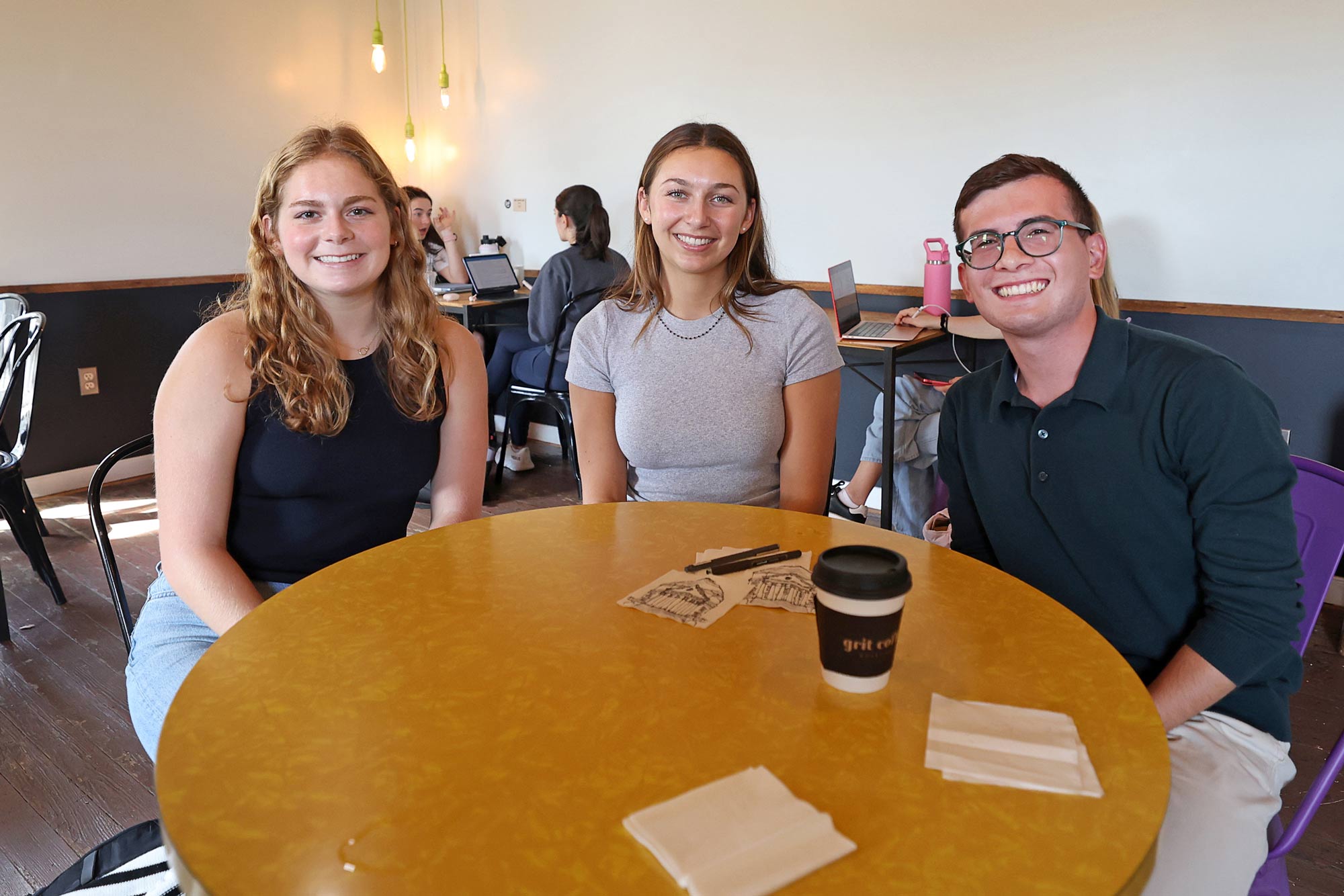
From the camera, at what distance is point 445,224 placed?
534 centimetres

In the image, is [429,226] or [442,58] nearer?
[429,226]

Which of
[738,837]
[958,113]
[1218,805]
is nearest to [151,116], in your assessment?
[958,113]

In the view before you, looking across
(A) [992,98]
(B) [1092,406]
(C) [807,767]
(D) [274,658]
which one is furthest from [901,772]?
(A) [992,98]

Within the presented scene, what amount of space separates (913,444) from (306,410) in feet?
7.48

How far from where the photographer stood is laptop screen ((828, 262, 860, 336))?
3.30 metres

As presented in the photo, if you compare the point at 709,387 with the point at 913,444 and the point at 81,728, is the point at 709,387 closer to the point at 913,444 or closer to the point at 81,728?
the point at 913,444

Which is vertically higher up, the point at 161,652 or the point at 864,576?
the point at 864,576

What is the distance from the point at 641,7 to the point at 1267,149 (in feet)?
9.33

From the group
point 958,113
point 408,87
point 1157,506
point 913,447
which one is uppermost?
point 408,87

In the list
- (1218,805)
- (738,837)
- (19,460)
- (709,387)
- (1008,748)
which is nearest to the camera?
(738,837)

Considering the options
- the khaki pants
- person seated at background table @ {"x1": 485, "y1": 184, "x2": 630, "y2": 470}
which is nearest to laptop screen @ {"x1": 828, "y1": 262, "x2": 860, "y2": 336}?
person seated at background table @ {"x1": 485, "y1": 184, "x2": 630, "y2": 470}

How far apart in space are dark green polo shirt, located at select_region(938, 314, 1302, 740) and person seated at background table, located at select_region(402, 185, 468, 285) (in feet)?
14.2

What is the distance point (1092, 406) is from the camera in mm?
1251

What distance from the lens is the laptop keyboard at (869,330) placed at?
321cm
